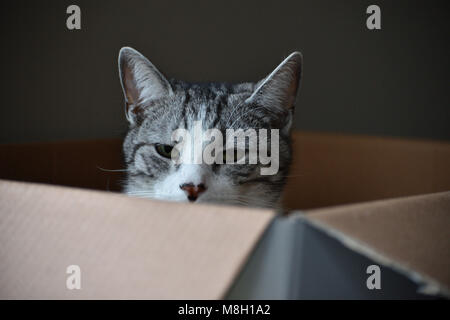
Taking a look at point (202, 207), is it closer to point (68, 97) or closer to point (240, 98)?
point (240, 98)

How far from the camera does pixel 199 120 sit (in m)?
1.16

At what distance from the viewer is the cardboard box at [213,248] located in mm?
570

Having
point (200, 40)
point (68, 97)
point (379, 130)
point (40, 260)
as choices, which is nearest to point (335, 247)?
point (40, 260)

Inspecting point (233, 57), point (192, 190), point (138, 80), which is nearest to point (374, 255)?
point (192, 190)

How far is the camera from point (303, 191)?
193cm

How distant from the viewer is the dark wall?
62.2 inches

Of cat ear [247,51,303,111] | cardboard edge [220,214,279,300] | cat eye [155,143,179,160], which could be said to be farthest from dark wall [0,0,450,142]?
cardboard edge [220,214,279,300]

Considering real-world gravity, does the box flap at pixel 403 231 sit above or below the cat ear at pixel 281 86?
below

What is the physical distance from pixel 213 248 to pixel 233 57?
1.52 meters

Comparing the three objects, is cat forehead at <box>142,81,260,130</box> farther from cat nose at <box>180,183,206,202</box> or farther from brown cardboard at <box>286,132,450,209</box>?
brown cardboard at <box>286,132,450,209</box>

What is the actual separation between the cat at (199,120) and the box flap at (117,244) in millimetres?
394

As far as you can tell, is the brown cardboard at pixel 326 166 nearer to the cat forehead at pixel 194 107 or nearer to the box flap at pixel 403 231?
the cat forehead at pixel 194 107

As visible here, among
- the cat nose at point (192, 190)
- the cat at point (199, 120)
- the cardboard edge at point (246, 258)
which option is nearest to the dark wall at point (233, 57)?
the cat at point (199, 120)

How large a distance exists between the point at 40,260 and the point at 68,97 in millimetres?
1080
